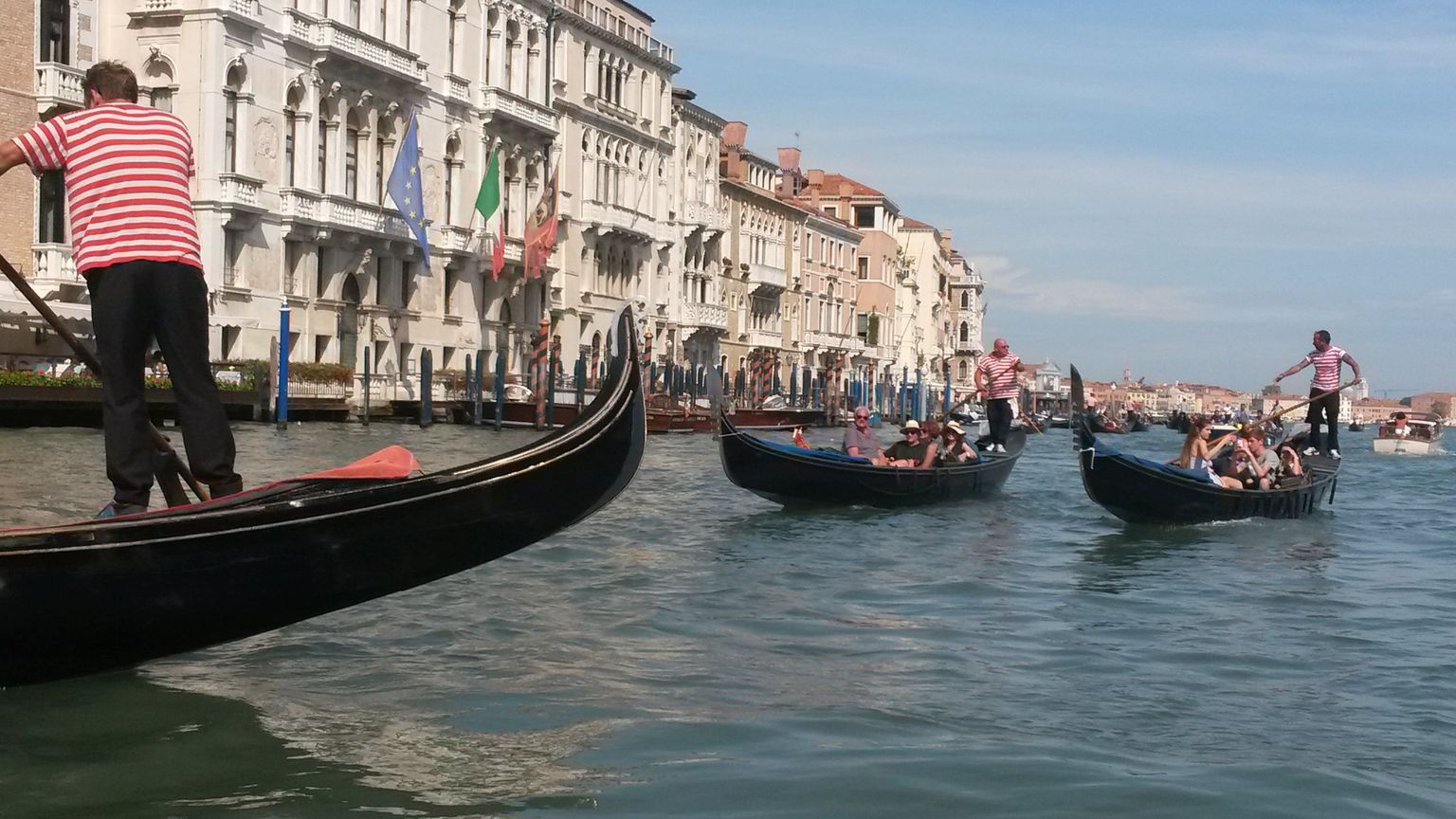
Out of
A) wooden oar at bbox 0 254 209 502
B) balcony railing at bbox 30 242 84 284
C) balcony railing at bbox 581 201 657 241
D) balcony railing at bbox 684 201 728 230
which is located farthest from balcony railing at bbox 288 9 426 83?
wooden oar at bbox 0 254 209 502

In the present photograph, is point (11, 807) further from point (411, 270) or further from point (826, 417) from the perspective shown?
point (826, 417)

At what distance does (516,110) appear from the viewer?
93.9 feet

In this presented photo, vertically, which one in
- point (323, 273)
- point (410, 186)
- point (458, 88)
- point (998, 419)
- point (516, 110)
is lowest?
point (998, 419)

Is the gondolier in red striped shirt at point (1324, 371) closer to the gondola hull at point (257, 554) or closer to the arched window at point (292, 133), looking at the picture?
the gondola hull at point (257, 554)

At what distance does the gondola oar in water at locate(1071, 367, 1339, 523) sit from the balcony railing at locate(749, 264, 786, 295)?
106 feet

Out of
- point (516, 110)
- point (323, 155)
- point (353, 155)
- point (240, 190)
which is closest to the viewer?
point (240, 190)

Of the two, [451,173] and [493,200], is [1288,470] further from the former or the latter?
[451,173]

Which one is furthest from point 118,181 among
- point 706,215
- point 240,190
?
point 706,215

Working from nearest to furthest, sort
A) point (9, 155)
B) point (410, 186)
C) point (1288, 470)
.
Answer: point (9, 155)
point (1288, 470)
point (410, 186)

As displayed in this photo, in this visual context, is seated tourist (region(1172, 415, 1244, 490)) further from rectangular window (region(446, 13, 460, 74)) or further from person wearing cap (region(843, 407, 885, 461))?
rectangular window (region(446, 13, 460, 74))

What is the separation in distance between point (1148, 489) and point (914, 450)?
1904mm

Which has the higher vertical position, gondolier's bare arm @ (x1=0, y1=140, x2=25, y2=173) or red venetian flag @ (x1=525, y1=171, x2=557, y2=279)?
red venetian flag @ (x1=525, y1=171, x2=557, y2=279)

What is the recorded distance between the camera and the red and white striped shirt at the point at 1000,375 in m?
12.7

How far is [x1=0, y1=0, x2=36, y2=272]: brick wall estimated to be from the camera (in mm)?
18391
